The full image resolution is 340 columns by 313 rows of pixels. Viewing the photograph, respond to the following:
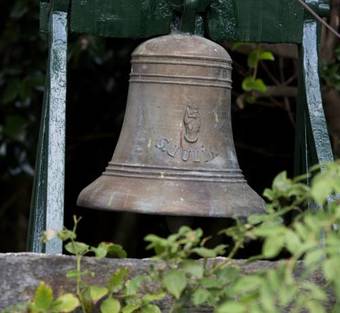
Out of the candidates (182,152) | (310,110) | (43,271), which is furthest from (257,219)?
(310,110)

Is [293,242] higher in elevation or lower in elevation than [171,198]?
higher

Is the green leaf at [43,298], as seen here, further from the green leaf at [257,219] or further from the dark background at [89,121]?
the dark background at [89,121]

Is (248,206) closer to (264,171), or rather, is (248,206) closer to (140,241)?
(264,171)

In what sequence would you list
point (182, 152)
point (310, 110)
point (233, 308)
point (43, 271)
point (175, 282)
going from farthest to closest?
1. point (310, 110)
2. point (182, 152)
3. point (43, 271)
4. point (175, 282)
5. point (233, 308)

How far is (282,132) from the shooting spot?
5.61 meters

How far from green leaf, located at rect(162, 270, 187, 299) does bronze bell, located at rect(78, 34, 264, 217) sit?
27.2 inches

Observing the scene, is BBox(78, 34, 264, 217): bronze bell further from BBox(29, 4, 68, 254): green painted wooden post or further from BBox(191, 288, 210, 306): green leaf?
BBox(191, 288, 210, 306): green leaf

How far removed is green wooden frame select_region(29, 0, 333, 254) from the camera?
2.92 metres

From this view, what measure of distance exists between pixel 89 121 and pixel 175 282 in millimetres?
3912

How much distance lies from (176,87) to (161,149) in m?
0.16

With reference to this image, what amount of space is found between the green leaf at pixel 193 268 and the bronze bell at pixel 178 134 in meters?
0.67

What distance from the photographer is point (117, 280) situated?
2.29 meters

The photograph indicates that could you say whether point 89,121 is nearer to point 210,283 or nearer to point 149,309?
point 149,309

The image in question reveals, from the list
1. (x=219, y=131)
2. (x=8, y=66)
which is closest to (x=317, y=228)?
(x=219, y=131)
